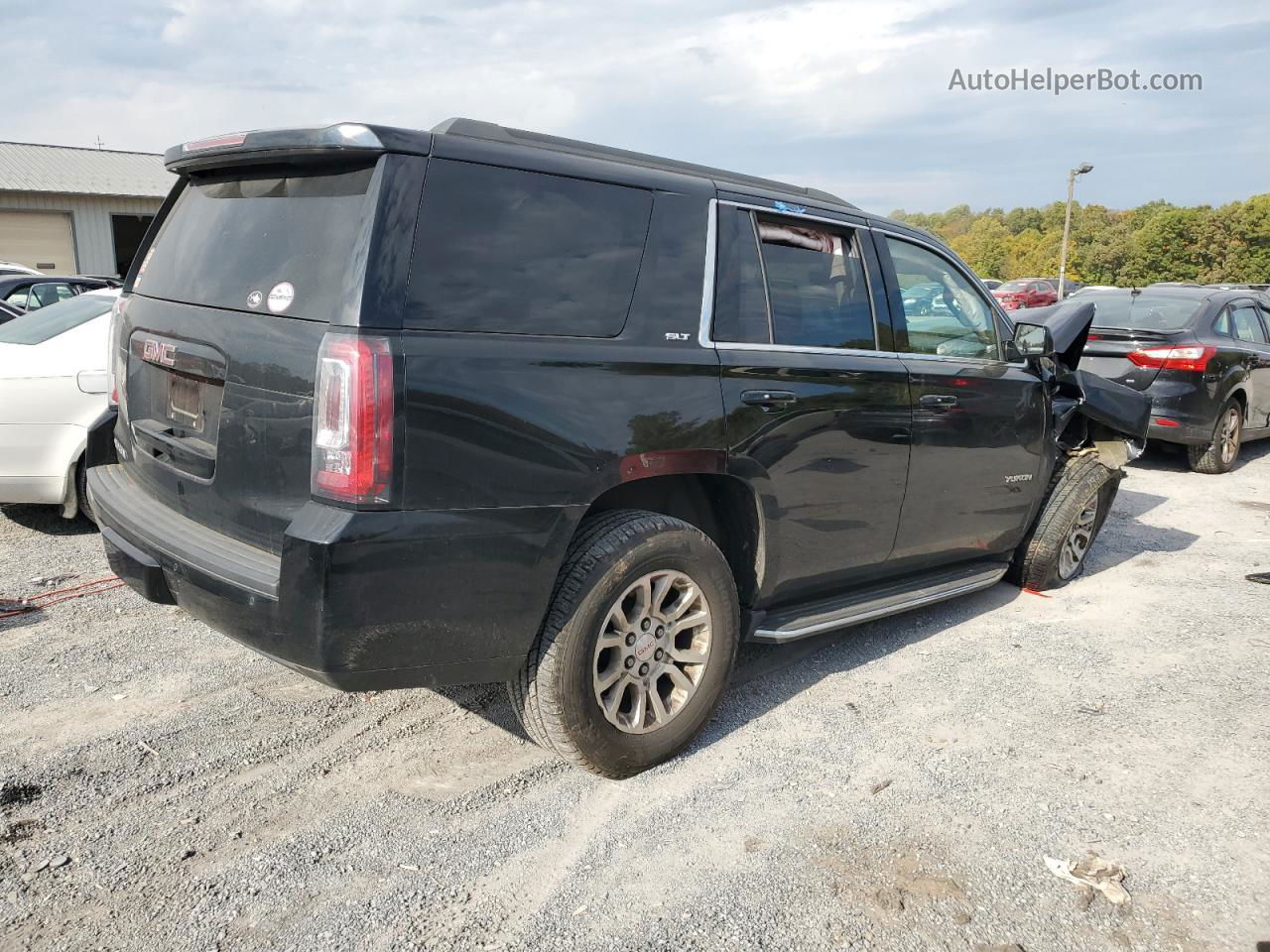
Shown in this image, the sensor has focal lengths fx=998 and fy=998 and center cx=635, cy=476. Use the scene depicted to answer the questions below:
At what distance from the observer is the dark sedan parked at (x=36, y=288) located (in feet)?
34.2

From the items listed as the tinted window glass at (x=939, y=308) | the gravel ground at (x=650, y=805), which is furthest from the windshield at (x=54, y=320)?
the tinted window glass at (x=939, y=308)

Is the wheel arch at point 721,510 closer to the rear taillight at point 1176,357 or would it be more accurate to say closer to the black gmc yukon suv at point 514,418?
the black gmc yukon suv at point 514,418

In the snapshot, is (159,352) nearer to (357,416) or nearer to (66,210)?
(357,416)

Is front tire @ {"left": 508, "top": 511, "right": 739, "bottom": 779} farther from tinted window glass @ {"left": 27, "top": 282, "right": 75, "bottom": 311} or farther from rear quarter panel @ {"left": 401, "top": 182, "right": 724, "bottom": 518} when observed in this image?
tinted window glass @ {"left": 27, "top": 282, "right": 75, "bottom": 311}

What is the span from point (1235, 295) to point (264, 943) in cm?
1064

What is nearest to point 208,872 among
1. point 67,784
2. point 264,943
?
point 264,943

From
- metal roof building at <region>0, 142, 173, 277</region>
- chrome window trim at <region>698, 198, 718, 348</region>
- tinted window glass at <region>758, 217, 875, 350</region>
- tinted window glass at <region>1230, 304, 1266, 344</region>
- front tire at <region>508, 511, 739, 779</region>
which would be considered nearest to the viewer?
front tire at <region>508, 511, 739, 779</region>

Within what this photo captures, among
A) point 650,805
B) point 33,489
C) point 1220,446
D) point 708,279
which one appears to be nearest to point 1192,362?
point 1220,446

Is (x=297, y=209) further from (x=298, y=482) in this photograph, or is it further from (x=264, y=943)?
(x=264, y=943)

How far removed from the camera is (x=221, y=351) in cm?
298

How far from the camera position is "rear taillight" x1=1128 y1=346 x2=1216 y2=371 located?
895 cm

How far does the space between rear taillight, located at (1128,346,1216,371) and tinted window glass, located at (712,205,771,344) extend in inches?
269

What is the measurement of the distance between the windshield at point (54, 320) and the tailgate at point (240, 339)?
2.76m

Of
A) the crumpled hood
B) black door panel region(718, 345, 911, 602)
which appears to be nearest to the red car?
the crumpled hood
